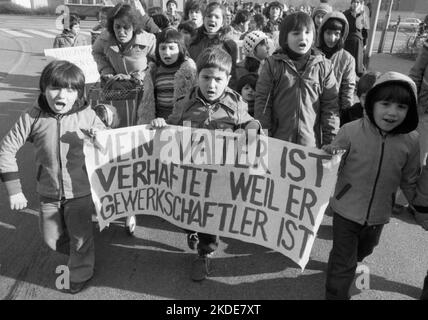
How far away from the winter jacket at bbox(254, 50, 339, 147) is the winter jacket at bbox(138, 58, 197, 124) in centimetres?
57

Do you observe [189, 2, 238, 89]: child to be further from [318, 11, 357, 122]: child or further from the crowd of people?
[318, 11, 357, 122]: child

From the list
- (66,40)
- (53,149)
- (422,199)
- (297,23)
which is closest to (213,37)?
(297,23)

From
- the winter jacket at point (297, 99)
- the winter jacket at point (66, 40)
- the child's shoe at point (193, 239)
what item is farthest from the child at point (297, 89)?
the winter jacket at point (66, 40)

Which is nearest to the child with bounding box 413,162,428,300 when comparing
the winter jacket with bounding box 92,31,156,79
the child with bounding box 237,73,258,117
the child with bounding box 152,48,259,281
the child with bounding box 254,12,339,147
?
the child with bounding box 254,12,339,147

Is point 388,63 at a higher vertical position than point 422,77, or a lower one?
lower

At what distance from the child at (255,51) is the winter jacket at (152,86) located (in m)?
1.03

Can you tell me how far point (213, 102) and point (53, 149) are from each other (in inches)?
44.6

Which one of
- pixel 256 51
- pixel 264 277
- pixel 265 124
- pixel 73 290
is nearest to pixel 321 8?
pixel 256 51

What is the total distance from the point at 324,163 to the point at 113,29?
2.34 m

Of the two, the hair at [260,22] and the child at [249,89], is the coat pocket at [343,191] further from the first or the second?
the hair at [260,22]

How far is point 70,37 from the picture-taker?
802 cm

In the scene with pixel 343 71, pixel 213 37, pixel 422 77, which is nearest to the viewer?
pixel 343 71

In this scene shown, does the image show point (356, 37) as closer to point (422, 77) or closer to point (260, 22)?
point (422, 77)

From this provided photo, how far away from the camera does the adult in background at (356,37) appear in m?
5.28
